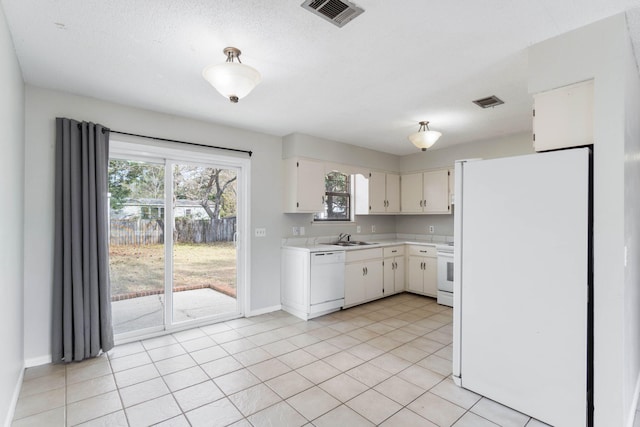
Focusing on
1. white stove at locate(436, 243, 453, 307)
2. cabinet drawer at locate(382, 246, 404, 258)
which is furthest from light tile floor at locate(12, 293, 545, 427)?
cabinet drawer at locate(382, 246, 404, 258)

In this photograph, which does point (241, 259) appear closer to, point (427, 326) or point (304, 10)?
point (427, 326)

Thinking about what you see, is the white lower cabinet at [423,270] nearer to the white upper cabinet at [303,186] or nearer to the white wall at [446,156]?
the white wall at [446,156]

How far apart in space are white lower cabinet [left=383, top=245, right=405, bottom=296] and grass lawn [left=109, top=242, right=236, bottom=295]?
2.39 metres

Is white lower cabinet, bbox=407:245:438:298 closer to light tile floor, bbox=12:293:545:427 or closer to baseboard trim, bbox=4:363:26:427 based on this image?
light tile floor, bbox=12:293:545:427

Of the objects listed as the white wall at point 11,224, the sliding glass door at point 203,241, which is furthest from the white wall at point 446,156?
the white wall at point 11,224

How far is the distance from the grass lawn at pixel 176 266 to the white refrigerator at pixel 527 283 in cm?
283

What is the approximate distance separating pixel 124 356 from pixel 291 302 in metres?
2.00

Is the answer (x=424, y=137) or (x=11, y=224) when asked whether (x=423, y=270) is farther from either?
(x=11, y=224)

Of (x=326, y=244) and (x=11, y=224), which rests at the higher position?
(x=11, y=224)

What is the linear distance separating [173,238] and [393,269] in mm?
3375

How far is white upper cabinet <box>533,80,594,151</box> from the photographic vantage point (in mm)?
1938

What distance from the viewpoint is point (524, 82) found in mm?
2709

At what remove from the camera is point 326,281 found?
4.28 meters

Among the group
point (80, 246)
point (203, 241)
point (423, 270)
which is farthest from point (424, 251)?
point (80, 246)
